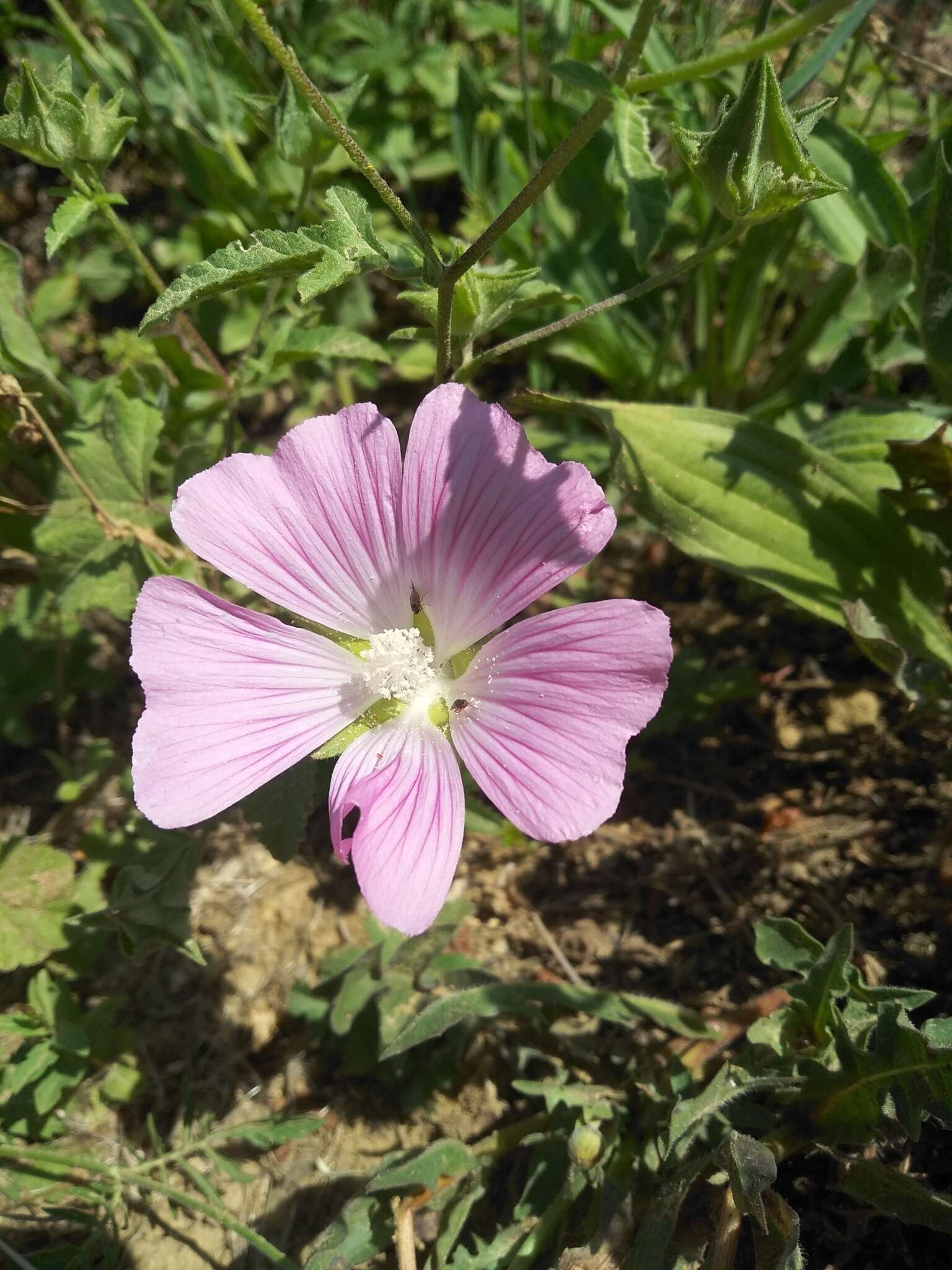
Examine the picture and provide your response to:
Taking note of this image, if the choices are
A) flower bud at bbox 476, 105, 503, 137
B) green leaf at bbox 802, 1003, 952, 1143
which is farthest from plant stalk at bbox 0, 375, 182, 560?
green leaf at bbox 802, 1003, 952, 1143

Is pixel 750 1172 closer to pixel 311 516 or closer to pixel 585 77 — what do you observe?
pixel 311 516

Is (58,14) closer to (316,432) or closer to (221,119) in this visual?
(221,119)

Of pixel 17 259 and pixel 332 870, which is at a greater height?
pixel 17 259

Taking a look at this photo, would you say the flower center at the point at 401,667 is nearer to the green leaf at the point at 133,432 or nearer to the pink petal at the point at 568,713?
the pink petal at the point at 568,713

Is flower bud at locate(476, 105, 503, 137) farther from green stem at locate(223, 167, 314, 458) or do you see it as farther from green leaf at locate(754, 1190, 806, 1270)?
green leaf at locate(754, 1190, 806, 1270)

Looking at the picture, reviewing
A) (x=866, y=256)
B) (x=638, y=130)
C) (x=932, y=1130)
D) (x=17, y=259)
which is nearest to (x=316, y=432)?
(x=638, y=130)

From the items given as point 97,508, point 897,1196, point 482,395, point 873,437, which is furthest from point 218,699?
point 482,395

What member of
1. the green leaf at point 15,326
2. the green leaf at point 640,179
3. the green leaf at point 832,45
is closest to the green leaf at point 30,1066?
the green leaf at point 15,326
